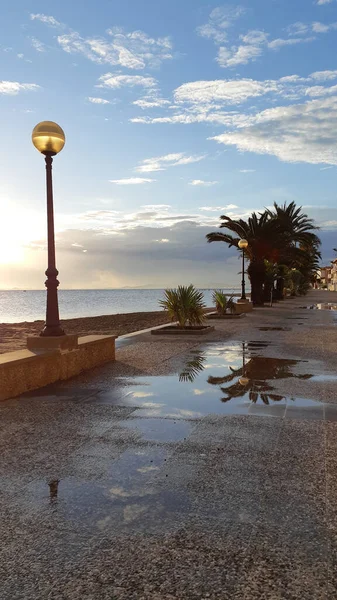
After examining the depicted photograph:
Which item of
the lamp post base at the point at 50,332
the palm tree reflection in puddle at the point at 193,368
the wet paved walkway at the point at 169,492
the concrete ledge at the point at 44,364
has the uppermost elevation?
the lamp post base at the point at 50,332

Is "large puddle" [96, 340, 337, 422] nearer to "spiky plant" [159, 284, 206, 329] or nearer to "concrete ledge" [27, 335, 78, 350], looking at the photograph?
"concrete ledge" [27, 335, 78, 350]

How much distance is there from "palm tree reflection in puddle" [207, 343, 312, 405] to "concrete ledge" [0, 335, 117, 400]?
230 centimetres

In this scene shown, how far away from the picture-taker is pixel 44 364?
7.84 m

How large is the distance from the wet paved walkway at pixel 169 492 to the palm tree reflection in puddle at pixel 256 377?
0.07 metres

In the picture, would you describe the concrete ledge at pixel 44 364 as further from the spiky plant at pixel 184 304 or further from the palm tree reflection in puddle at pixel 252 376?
the spiky plant at pixel 184 304

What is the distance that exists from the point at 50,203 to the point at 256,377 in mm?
4587

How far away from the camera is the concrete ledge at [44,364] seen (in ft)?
23.2

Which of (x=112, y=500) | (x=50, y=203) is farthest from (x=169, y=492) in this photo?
(x=50, y=203)

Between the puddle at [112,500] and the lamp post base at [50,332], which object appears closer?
the puddle at [112,500]

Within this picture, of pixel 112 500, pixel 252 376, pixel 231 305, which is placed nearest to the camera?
pixel 112 500

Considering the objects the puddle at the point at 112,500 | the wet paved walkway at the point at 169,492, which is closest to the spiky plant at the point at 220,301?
the wet paved walkway at the point at 169,492

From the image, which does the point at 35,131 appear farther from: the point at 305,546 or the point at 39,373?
the point at 305,546

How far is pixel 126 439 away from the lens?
16.7 feet

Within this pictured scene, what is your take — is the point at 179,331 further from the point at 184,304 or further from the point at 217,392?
the point at 217,392
